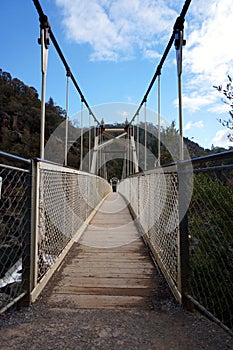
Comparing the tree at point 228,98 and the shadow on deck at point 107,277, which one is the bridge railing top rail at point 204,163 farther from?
the tree at point 228,98

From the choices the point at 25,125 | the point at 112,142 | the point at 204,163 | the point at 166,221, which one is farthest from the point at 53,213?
the point at 112,142

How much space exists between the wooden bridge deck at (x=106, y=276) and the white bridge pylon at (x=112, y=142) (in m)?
5.46

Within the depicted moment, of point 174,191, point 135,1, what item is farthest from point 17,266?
point 135,1

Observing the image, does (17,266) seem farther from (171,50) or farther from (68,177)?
(171,50)

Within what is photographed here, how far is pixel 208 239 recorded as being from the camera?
144 cm

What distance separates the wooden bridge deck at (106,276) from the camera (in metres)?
1.31

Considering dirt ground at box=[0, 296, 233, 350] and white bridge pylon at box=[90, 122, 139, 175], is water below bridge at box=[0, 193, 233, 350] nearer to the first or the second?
dirt ground at box=[0, 296, 233, 350]

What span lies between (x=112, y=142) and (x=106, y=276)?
14.7 meters

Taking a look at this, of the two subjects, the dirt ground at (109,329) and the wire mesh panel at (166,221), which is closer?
the dirt ground at (109,329)

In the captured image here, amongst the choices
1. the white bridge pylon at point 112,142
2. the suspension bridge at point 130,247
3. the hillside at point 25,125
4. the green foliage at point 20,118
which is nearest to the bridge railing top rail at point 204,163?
the suspension bridge at point 130,247

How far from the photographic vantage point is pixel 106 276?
5.36ft

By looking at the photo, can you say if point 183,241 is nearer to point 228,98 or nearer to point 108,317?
point 108,317

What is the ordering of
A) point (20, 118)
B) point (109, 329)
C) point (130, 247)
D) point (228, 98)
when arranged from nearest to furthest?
point (109, 329), point (228, 98), point (130, 247), point (20, 118)

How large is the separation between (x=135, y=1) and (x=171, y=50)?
1.01 metres
